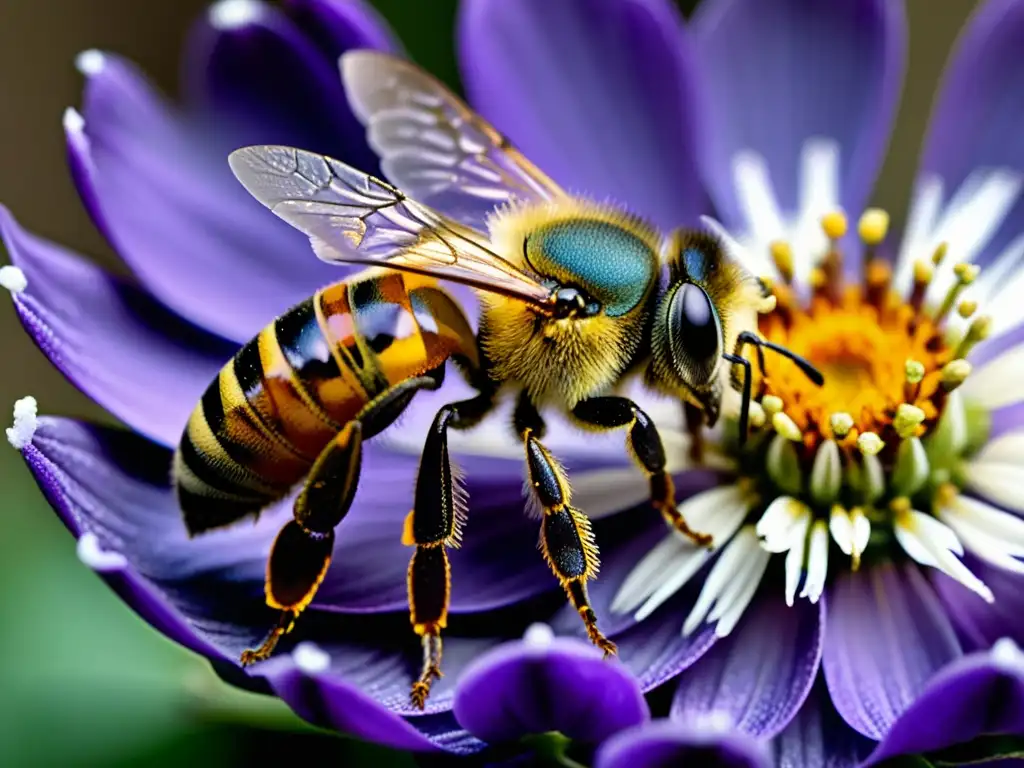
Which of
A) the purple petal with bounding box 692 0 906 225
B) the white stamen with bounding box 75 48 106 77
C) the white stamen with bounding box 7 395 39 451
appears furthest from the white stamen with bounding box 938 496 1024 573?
the white stamen with bounding box 75 48 106 77

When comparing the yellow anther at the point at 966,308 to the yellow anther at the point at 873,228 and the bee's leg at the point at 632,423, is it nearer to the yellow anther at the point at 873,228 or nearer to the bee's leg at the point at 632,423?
the yellow anther at the point at 873,228

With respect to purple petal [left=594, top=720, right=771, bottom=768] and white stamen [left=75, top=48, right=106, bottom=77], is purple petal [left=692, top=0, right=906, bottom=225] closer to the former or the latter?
white stamen [left=75, top=48, right=106, bottom=77]

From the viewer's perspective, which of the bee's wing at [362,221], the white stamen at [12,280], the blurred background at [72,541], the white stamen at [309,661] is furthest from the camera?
the blurred background at [72,541]

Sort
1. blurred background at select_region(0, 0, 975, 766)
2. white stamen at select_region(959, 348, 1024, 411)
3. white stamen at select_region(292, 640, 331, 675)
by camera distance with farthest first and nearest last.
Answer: blurred background at select_region(0, 0, 975, 766) → white stamen at select_region(959, 348, 1024, 411) → white stamen at select_region(292, 640, 331, 675)

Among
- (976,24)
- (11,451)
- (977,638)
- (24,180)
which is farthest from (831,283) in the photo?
(24,180)

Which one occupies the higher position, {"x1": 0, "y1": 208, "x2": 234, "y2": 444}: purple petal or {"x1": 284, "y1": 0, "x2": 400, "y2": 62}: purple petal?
{"x1": 284, "y1": 0, "x2": 400, "y2": 62}: purple petal

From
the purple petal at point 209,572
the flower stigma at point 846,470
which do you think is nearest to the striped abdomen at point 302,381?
the purple petal at point 209,572

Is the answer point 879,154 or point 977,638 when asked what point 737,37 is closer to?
point 879,154
